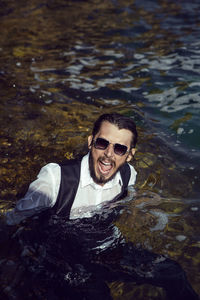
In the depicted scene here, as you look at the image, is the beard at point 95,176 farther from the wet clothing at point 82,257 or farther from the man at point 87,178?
the wet clothing at point 82,257

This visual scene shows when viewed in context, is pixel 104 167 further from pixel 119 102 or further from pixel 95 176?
pixel 119 102

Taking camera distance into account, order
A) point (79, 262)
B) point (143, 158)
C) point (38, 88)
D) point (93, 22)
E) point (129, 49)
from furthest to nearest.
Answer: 1. point (93, 22)
2. point (129, 49)
3. point (38, 88)
4. point (143, 158)
5. point (79, 262)

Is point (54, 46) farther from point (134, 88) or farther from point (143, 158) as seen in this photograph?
point (143, 158)

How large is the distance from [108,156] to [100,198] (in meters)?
0.57

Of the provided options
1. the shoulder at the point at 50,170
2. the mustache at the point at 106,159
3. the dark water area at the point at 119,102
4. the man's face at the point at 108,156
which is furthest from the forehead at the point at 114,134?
the dark water area at the point at 119,102

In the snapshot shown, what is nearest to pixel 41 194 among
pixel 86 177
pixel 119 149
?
pixel 86 177

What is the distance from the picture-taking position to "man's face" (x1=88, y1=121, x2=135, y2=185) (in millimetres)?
4156

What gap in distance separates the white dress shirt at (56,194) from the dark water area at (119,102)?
640 millimetres

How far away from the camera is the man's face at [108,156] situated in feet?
13.6

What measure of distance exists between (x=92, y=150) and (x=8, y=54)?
7.72 m

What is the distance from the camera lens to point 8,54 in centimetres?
1076

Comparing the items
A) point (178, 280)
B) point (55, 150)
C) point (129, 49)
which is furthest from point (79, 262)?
point (129, 49)

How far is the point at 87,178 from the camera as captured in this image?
4.11m

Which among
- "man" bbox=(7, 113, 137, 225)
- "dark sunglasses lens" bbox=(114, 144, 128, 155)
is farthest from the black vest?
"dark sunglasses lens" bbox=(114, 144, 128, 155)
